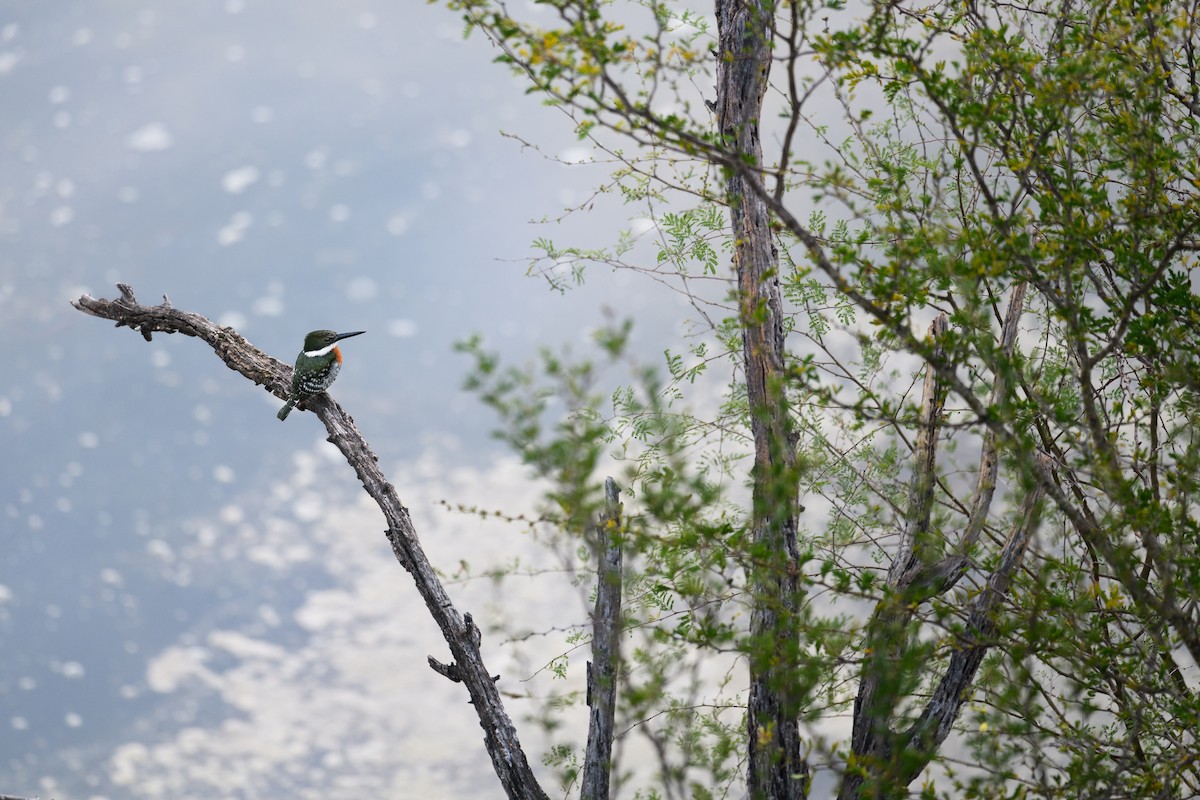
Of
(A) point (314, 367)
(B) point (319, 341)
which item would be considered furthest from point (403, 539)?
(B) point (319, 341)

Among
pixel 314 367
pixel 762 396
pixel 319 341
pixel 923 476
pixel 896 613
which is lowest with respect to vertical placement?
pixel 896 613

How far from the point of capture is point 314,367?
4516 mm

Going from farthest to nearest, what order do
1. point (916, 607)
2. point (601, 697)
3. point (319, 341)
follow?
point (319, 341)
point (601, 697)
point (916, 607)

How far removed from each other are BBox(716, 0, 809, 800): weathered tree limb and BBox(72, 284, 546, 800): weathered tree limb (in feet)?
2.89

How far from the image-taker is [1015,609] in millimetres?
3033

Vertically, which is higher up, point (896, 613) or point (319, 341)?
point (319, 341)

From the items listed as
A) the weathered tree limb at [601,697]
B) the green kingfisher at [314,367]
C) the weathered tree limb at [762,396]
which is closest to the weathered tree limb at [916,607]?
the weathered tree limb at [762,396]

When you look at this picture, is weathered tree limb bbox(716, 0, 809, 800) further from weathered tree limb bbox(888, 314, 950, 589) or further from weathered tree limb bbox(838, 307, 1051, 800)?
weathered tree limb bbox(888, 314, 950, 589)

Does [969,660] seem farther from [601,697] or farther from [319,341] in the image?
[319,341]

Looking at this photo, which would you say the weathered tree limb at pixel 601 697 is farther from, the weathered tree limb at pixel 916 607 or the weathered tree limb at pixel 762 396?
the weathered tree limb at pixel 916 607

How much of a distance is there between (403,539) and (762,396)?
1530mm

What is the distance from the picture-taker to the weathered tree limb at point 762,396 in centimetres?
259

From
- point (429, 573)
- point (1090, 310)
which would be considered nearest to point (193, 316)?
point (429, 573)

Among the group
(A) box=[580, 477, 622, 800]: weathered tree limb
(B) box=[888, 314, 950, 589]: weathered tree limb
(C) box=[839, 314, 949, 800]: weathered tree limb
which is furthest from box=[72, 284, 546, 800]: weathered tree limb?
(B) box=[888, 314, 950, 589]: weathered tree limb
